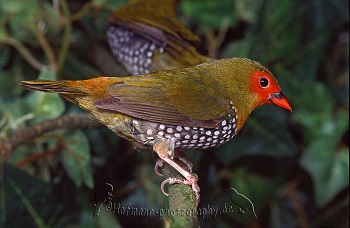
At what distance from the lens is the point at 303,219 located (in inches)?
147

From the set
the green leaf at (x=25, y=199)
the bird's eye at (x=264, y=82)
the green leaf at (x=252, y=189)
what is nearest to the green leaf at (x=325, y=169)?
the green leaf at (x=252, y=189)

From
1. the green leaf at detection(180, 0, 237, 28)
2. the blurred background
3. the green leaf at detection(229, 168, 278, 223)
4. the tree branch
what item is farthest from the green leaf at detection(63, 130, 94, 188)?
the green leaf at detection(180, 0, 237, 28)

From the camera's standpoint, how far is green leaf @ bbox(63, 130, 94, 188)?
10.5 feet

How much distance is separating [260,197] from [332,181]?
495 mm

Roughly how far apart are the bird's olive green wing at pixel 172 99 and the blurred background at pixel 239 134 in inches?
25.1

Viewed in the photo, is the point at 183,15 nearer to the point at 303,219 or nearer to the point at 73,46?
the point at 73,46

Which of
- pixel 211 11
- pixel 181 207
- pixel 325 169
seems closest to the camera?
pixel 181 207

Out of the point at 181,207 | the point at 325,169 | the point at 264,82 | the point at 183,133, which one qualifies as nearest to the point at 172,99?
the point at 183,133

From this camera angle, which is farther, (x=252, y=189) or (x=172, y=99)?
(x=252, y=189)

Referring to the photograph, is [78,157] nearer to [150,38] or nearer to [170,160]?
Answer: [170,160]

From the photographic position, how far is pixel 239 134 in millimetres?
3619

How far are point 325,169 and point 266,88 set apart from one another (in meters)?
0.80

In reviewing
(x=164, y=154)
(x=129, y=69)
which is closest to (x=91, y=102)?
(x=164, y=154)

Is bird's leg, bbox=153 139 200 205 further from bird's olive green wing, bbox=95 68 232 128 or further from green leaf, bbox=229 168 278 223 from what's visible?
green leaf, bbox=229 168 278 223
